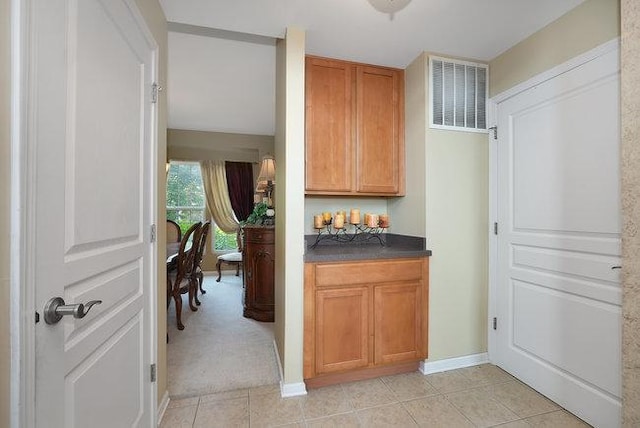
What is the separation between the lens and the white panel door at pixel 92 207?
0.72 meters

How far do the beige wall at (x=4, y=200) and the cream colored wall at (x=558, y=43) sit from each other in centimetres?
245

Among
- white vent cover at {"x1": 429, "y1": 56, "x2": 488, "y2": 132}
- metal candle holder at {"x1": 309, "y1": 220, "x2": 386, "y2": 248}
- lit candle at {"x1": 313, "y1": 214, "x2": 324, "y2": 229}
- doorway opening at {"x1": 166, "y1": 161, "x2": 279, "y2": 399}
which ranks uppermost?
white vent cover at {"x1": 429, "y1": 56, "x2": 488, "y2": 132}

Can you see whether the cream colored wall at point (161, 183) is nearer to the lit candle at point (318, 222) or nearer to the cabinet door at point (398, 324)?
the lit candle at point (318, 222)

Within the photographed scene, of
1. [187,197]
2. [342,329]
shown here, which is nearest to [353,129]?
[342,329]

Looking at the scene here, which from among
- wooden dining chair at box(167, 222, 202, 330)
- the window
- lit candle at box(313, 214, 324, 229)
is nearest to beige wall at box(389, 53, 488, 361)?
lit candle at box(313, 214, 324, 229)

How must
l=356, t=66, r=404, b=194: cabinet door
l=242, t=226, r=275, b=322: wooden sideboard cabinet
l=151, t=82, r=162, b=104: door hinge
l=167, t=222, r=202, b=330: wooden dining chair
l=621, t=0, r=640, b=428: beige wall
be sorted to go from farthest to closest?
l=242, t=226, r=275, b=322: wooden sideboard cabinet → l=167, t=222, r=202, b=330: wooden dining chair → l=356, t=66, r=404, b=194: cabinet door → l=151, t=82, r=162, b=104: door hinge → l=621, t=0, r=640, b=428: beige wall

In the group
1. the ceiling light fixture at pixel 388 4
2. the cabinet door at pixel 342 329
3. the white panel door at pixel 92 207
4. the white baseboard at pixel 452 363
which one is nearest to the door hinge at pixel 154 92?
the white panel door at pixel 92 207

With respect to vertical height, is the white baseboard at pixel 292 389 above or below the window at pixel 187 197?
below

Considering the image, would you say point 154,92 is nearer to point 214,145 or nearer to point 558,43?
point 558,43

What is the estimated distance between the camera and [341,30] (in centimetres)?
185

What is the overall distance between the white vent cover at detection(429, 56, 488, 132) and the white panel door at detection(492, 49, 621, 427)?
0.59 ft

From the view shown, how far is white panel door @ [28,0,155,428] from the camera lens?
72 cm

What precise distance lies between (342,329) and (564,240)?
4.92 feet

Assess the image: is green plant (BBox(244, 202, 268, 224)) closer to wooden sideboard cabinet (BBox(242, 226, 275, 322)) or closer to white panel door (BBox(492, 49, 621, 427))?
wooden sideboard cabinet (BBox(242, 226, 275, 322))
